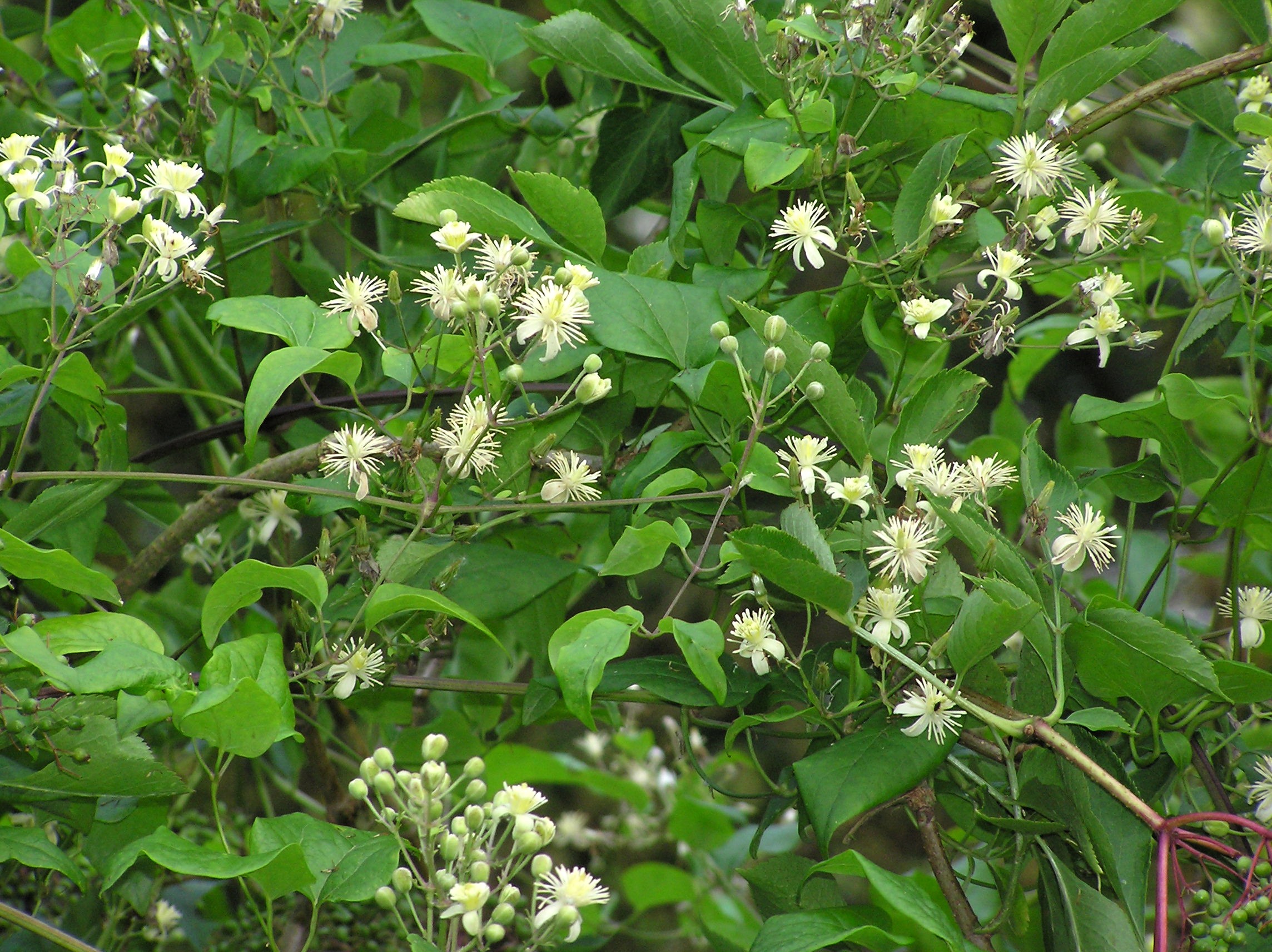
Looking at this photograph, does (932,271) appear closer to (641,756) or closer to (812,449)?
(812,449)

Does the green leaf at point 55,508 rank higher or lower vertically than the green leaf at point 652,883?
higher

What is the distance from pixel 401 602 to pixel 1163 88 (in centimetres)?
60

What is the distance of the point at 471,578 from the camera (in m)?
0.76

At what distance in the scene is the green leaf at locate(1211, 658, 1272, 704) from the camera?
628 millimetres

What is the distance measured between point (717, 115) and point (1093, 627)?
46 cm

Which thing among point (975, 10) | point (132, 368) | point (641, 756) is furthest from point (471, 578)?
point (975, 10)

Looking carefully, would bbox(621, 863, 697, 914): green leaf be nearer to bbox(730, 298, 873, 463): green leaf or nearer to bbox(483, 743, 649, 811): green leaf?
bbox(483, 743, 649, 811): green leaf

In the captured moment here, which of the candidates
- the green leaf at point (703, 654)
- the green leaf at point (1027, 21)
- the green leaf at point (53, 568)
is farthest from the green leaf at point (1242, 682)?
the green leaf at point (53, 568)

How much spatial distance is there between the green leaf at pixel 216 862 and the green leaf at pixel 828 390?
0.38 metres

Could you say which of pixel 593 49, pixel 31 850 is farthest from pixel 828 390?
pixel 31 850

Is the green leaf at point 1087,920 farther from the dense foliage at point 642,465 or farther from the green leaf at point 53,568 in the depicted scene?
the green leaf at point 53,568

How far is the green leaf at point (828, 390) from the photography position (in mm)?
646

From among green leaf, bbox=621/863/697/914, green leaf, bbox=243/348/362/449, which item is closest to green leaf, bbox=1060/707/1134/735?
green leaf, bbox=243/348/362/449

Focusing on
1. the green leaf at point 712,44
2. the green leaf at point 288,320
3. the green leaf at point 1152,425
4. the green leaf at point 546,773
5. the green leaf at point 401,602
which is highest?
the green leaf at point 712,44
